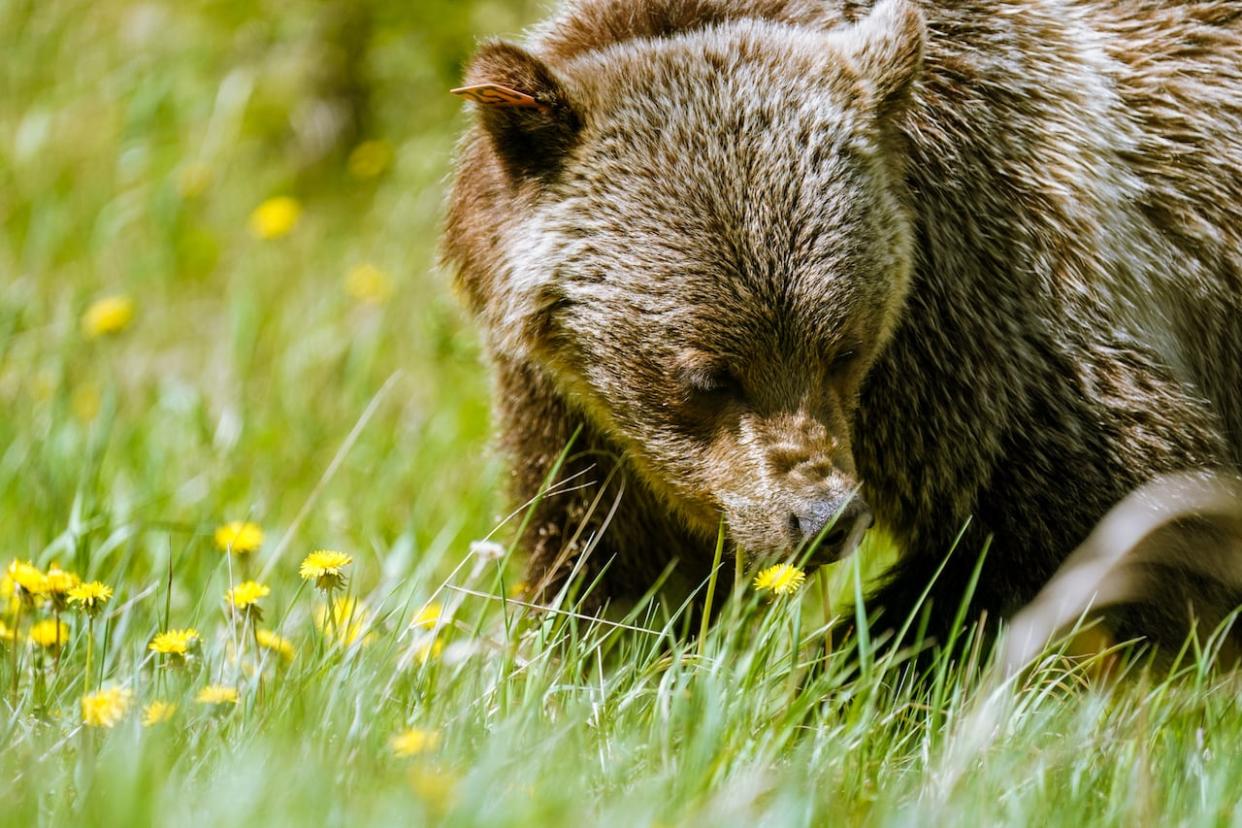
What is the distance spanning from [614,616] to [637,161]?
4.41 ft

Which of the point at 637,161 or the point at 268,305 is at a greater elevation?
the point at 637,161

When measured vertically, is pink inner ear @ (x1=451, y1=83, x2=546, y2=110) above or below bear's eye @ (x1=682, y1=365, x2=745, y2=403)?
above

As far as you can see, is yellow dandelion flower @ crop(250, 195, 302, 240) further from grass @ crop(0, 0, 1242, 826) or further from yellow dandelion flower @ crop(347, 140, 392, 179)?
yellow dandelion flower @ crop(347, 140, 392, 179)

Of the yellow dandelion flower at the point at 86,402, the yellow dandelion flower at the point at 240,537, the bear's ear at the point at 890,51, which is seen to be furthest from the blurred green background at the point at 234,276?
the bear's ear at the point at 890,51

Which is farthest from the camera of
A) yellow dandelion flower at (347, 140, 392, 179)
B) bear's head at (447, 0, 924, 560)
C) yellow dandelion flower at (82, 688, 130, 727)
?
yellow dandelion flower at (347, 140, 392, 179)

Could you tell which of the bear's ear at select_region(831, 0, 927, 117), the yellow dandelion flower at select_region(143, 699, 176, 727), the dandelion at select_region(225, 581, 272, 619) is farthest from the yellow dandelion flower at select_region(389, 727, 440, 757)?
the bear's ear at select_region(831, 0, 927, 117)

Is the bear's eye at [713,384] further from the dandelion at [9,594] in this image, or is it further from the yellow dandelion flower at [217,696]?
the dandelion at [9,594]

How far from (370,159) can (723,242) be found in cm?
447

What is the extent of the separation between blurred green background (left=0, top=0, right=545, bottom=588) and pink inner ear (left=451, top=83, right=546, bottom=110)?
800 mm

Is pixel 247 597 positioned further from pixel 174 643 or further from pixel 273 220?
pixel 273 220

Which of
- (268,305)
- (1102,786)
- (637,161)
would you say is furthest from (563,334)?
(268,305)

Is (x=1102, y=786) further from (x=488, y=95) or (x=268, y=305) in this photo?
(x=268, y=305)

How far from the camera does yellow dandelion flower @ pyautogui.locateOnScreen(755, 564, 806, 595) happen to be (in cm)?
345

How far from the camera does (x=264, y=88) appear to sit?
325 inches
